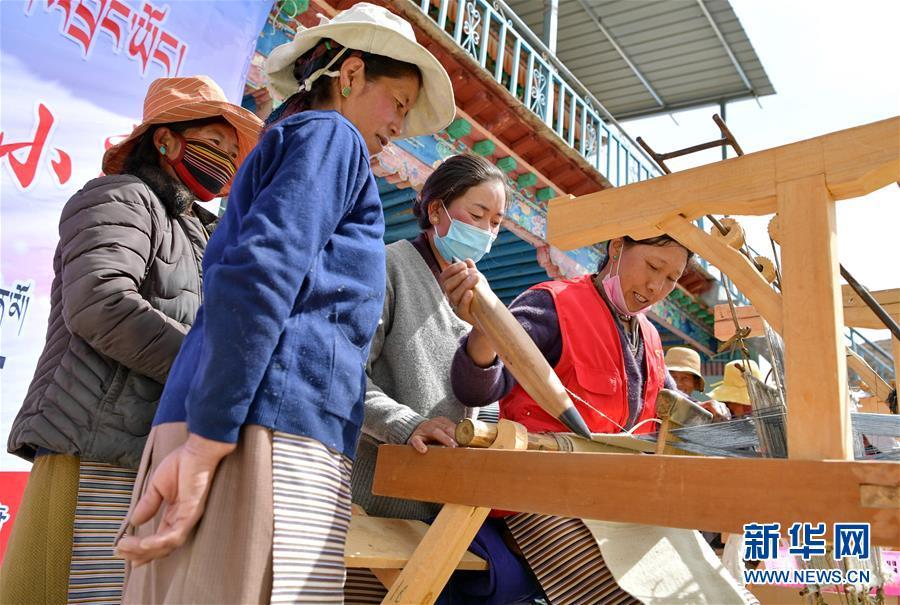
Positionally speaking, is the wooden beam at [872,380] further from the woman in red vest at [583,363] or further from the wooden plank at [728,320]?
the woman in red vest at [583,363]

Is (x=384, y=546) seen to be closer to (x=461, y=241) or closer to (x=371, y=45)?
(x=461, y=241)

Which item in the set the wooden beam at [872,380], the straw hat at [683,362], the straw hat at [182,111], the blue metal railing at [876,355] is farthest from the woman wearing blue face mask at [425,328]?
the blue metal railing at [876,355]

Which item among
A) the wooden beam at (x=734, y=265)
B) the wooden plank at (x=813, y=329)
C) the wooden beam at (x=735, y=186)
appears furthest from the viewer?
the wooden beam at (x=734, y=265)

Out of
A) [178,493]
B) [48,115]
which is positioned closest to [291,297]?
[178,493]

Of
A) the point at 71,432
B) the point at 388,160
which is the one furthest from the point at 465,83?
the point at 71,432

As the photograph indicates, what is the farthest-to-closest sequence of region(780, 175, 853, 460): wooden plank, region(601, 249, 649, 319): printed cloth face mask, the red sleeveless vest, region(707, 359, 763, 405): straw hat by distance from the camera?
region(707, 359, 763, 405): straw hat, region(601, 249, 649, 319): printed cloth face mask, the red sleeveless vest, region(780, 175, 853, 460): wooden plank

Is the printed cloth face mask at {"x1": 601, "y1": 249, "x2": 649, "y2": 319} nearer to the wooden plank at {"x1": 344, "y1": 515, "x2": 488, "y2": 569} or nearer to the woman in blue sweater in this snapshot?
the wooden plank at {"x1": 344, "y1": 515, "x2": 488, "y2": 569}

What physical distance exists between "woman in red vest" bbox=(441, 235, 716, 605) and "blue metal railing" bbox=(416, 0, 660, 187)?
10.0 ft

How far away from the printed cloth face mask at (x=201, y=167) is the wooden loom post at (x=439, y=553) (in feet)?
3.21

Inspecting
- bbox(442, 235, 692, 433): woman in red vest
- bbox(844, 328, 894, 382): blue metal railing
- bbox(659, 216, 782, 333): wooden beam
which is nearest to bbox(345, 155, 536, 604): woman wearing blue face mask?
bbox(442, 235, 692, 433): woman in red vest

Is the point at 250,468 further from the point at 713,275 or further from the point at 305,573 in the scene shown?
the point at 713,275

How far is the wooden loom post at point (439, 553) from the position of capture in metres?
1.30

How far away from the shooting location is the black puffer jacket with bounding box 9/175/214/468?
139 centimetres

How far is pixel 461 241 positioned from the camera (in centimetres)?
193
